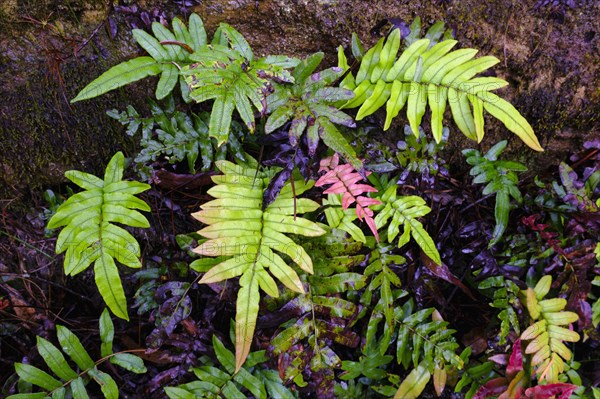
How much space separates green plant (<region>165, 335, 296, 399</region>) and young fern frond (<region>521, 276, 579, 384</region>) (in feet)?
3.87

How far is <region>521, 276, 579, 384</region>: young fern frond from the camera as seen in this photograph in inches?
82.2

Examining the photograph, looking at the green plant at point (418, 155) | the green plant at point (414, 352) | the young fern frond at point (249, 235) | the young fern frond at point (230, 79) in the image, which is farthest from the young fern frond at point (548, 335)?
the young fern frond at point (230, 79)

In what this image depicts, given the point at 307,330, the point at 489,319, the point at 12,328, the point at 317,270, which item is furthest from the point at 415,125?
the point at 12,328

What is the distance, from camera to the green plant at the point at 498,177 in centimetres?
214

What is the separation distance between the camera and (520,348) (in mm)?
2182

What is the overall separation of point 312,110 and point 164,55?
0.68m

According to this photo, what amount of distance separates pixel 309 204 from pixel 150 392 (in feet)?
3.99

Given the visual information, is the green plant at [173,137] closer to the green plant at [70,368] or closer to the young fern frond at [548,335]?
the green plant at [70,368]

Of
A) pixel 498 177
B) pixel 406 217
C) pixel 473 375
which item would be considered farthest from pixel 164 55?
pixel 473 375

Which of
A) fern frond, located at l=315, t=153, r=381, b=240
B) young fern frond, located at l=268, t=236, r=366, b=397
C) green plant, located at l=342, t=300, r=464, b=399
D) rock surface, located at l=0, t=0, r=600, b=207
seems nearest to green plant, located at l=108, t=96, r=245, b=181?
rock surface, located at l=0, t=0, r=600, b=207

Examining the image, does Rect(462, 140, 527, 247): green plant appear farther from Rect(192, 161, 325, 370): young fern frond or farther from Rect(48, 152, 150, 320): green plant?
Rect(48, 152, 150, 320): green plant

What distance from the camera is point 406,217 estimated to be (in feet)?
6.73

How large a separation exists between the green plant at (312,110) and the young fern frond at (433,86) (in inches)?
5.4

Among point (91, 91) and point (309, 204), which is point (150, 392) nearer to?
point (309, 204)
